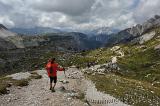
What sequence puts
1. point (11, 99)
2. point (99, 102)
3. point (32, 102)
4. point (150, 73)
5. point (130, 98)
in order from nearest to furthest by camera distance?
point (32, 102) < point (11, 99) < point (99, 102) < point (130, 98) < point (150, 73)

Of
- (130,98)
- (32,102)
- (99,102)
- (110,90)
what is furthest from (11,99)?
(110,90)

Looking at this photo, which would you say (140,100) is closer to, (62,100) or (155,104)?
(155,104)

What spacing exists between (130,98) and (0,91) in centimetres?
1566

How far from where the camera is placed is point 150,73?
7510 inches

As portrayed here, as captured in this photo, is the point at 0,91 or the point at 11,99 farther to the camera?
the point at 0,91

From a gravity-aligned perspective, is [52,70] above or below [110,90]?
above

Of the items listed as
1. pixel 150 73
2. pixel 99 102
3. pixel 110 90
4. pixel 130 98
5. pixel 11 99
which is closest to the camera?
pixel 11 99

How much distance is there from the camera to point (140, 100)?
38.7 m

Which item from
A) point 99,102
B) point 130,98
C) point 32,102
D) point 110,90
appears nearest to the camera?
point 32,102

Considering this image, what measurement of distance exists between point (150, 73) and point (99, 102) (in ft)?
523

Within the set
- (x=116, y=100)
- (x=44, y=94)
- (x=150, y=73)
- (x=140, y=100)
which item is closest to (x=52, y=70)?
(x=44, y=94)

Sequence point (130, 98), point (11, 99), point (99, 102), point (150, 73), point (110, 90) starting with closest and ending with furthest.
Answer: point (11, 99) < point (99, 102) < point (130, 98) < point (110, 90) < point (150, 73)

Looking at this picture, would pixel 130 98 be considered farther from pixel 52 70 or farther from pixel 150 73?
pixel 150 73

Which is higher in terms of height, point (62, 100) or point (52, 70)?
point (52, 70)
